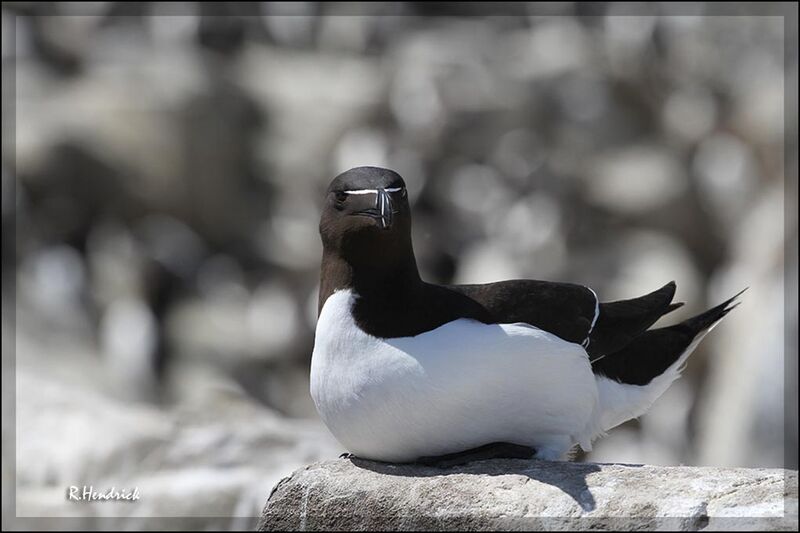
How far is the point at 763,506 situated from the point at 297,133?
583 inches

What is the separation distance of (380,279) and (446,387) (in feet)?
1.45

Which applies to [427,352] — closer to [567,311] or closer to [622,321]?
[567,311]

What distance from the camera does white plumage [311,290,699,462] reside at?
4.15m

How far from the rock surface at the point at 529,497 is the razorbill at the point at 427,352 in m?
0.14

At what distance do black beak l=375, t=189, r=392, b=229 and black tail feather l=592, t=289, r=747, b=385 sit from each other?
1166 mm

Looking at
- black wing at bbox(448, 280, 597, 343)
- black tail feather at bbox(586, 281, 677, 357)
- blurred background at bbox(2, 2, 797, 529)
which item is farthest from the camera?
blurred background at bbox(2, 2, 797, 529)

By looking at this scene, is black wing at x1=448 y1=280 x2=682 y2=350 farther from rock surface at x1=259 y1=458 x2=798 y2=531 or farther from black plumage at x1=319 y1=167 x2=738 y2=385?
rock surface at x1=259 y1=458 x2=798 y2=531

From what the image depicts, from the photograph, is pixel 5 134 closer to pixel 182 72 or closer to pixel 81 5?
pixel 182 72

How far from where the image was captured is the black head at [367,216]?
13.4 ft

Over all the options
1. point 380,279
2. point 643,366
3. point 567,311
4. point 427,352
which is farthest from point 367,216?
point 643,366
